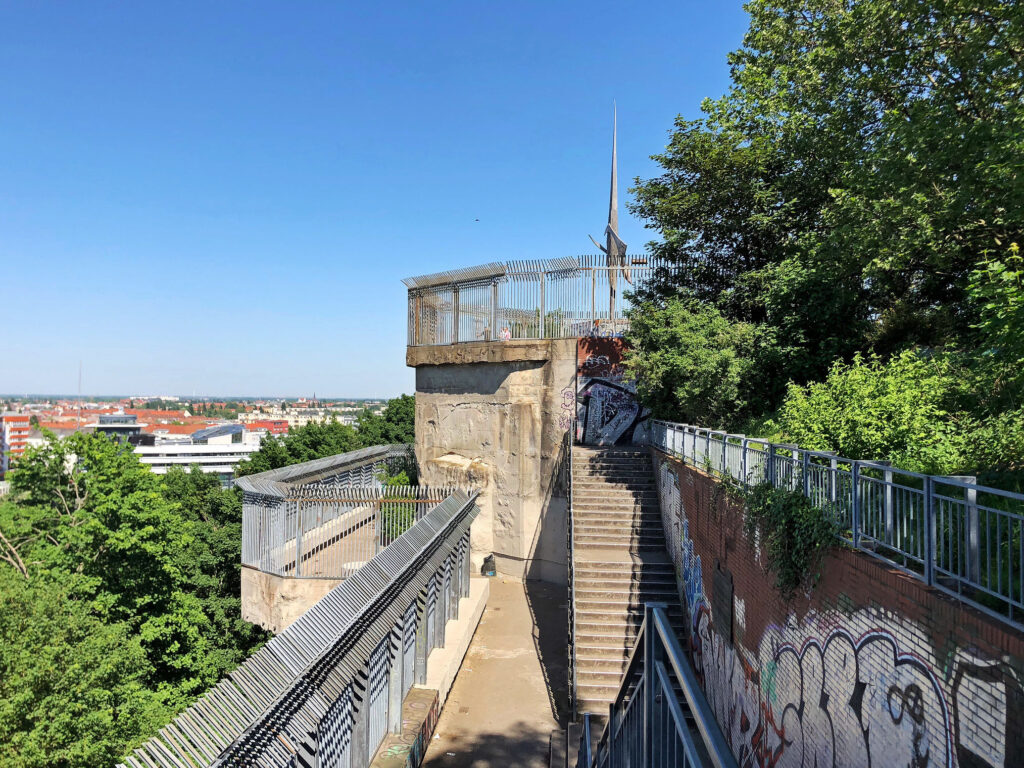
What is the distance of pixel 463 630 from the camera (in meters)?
12.7

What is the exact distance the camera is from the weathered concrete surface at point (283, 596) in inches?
533

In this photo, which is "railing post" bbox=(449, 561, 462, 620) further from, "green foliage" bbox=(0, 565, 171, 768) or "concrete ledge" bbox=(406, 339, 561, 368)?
"green foliage" bbox=(0, 565, 171, 768)

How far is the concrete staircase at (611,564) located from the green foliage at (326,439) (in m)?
14.2

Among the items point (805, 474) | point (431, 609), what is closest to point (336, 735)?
point (431, 609)

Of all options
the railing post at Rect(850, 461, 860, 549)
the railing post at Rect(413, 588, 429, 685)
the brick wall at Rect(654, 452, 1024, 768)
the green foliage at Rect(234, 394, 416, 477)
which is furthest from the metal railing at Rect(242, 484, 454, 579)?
the green foliage at Rect(234, 394, 416, 477)

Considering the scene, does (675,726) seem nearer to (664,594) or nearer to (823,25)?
(664,594)

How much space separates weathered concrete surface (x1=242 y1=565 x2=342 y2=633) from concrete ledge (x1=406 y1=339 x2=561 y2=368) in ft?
25.5

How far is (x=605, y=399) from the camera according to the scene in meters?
17.7

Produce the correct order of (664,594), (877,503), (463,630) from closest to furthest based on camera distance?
1. (877,503)
2. (664,594)
3. (463,630)

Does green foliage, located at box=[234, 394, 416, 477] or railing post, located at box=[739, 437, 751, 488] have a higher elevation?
railing post, located at box=[739, 437, 751, 488]

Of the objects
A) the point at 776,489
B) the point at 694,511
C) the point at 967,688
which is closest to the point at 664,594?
the point at 694,511

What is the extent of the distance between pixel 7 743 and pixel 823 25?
807 inches

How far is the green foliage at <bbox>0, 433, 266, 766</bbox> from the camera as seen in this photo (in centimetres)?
1234

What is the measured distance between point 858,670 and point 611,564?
788 cm
